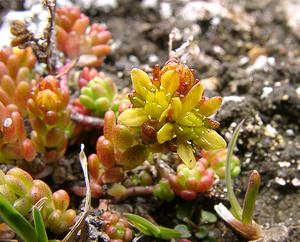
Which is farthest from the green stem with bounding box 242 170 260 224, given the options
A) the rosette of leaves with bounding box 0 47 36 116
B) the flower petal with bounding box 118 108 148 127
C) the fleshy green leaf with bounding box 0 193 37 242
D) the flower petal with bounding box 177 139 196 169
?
the rosette of leaves with bounding box 0 47 36 116

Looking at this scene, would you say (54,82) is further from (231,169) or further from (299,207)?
(299,207)

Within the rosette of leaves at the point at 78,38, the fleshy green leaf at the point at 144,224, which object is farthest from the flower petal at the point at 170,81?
the rosette of leaves at the point at 78,38

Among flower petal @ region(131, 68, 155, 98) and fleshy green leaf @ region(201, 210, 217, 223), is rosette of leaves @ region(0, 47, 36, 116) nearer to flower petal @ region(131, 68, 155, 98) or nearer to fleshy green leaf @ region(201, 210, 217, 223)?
flower petal @ region(131, 68, 155, 98)

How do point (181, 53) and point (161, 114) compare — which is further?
point (181, 53)

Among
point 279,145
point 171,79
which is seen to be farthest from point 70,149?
point 279,145

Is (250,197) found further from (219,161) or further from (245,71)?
(245,71)

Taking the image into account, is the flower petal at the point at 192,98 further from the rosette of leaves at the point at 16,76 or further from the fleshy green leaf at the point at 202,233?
the rosette of leaves at the point at 16,76
